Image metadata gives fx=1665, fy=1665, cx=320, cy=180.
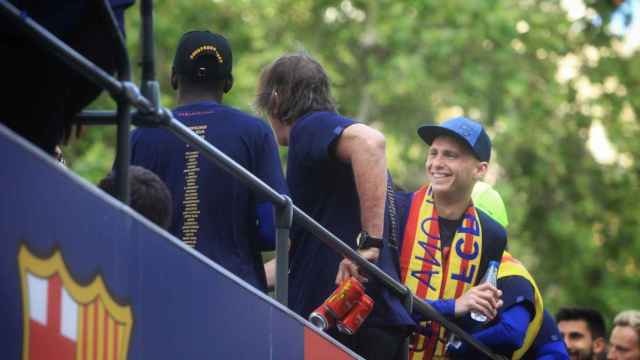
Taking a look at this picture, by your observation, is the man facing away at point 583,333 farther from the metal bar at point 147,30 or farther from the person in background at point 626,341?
the metal bar at point 147,30

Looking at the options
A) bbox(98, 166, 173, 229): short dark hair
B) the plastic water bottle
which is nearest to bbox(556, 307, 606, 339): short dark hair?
the plastic water bottle

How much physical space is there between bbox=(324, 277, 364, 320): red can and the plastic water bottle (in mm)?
941

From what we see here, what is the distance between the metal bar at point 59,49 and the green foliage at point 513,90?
16196 millimetres

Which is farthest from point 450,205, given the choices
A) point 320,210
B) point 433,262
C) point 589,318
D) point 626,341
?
point 589,318

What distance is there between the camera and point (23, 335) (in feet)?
13.5

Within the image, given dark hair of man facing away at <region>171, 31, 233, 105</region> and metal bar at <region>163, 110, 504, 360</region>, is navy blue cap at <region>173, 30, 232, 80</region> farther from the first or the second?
metal bar at <region>163, 110, 504, 360</region>

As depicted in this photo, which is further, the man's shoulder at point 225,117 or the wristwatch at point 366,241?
the wristwatch at point 366,241

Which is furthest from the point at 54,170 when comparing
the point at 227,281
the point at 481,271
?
the point at 481,271

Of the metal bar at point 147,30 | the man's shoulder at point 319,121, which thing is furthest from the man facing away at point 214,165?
the metal bar at point 147,30

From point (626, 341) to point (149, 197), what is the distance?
6.37m

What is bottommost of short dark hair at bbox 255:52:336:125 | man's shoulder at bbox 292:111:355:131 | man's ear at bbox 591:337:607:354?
man's ear at bbox 591:337:607:354

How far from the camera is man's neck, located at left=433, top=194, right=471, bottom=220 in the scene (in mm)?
7305

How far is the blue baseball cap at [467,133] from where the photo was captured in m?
7.43

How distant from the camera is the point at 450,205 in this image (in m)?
7.33
